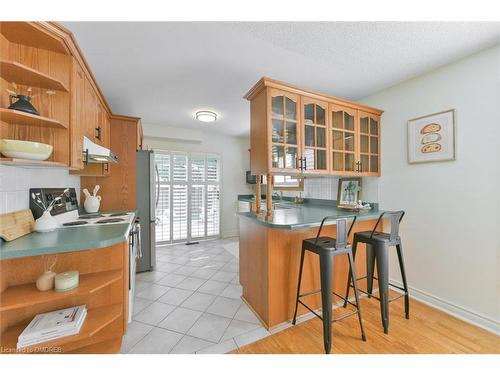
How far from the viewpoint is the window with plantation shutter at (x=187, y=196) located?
4.17m

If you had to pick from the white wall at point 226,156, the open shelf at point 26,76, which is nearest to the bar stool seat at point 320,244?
the open shelf at point 26,76

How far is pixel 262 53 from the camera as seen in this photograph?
5.69ft

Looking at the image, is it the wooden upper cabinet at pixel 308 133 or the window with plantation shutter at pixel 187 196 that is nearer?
the wooden upper cabinet at pixel 308 133

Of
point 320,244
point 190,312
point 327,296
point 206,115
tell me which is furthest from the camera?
point 206,115

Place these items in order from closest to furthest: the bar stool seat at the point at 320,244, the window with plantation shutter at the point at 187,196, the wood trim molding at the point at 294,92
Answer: the bar stool seat at the point at 320,244
the wood trim molding at the point at 294,92
the window with plantation shutter at the point at 187,196

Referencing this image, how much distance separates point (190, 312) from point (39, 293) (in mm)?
1227

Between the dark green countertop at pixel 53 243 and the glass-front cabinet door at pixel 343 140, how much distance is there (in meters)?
2.16

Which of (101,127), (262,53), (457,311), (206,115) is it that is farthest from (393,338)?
(101,127)

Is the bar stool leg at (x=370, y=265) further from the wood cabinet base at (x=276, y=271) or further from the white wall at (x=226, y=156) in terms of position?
the white wall at (x=226, y=156)

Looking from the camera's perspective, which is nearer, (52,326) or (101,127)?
(52,326)

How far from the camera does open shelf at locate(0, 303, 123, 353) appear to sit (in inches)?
38.9

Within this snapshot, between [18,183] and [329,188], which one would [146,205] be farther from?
[329,188]
